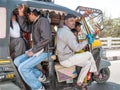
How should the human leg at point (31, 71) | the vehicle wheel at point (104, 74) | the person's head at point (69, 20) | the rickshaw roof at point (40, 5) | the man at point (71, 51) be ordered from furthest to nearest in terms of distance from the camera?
the vehicle wheel at point (104, 74) → the person's head at point (69, 20) → the man at point (71, 51) → the human leg at point (31, 71) → the rickshaw roof at point (40, 5)

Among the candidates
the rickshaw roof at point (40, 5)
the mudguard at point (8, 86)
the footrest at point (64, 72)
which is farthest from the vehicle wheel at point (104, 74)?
the mudguard at point (8, 86)

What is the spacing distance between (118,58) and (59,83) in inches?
372

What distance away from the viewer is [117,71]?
32.7ft

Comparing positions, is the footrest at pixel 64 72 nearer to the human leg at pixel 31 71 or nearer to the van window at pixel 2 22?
the human leg at pixel 31 71

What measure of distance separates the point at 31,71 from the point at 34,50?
13.5 inches

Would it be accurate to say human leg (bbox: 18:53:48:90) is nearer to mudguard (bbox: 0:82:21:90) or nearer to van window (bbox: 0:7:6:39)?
mudguard (bbox: 0:82:21:90)

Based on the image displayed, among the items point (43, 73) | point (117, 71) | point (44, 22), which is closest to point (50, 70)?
point (43, 73)

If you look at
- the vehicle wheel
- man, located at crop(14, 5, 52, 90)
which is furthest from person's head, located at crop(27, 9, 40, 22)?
the vehicle wheel

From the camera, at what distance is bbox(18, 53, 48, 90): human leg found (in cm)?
482

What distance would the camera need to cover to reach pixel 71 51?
214 inches

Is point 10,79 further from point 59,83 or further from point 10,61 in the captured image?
point 59,83

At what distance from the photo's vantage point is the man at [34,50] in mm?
4863

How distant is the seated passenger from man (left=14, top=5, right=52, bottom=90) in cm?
9

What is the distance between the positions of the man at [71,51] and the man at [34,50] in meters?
0.39
